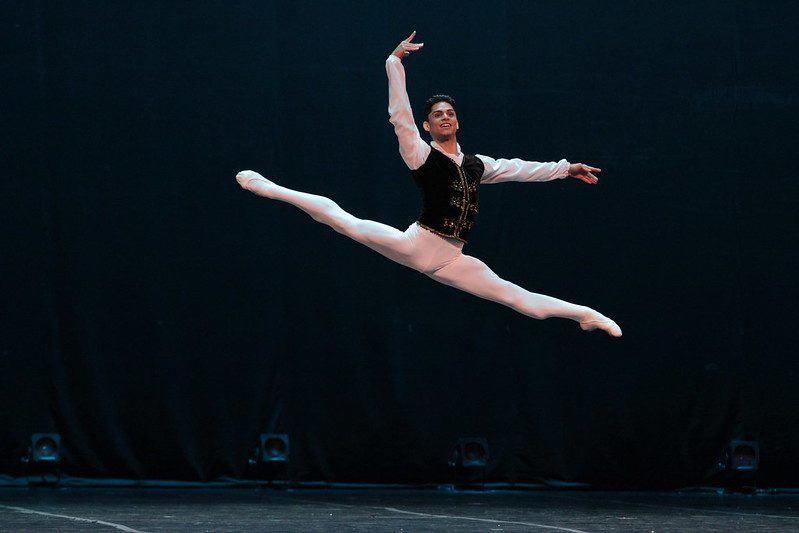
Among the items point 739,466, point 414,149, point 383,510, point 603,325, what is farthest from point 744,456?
point 414,149

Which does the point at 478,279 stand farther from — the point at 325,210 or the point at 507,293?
the point at 325,210

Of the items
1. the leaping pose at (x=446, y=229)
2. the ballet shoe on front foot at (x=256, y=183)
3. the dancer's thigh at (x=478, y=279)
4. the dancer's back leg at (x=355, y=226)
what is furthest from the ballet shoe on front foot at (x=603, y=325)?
the ballet shoe on front foot at (x=256, y=183)

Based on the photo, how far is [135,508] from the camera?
5559mm

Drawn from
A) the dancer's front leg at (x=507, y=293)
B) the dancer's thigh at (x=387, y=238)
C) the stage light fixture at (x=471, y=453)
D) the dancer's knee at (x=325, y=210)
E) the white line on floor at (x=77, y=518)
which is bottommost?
the white line on floor at (x=77, y=518)

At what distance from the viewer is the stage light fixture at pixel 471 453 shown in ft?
22.2

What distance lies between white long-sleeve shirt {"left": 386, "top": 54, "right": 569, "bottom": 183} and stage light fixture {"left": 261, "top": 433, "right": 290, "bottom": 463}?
257 cm

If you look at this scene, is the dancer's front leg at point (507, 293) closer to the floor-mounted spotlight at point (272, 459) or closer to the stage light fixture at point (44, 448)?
the floor-mounted spotlight at point (272, 459)

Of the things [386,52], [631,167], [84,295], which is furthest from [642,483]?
[84,295]

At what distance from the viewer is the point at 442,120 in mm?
4574

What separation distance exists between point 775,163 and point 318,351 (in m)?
3.13

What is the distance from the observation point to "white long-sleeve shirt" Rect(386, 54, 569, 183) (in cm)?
427

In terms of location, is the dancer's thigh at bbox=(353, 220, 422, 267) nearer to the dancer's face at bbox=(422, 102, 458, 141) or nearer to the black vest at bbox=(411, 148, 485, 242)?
the black vest at bbox=(411, 148, 485, 242)

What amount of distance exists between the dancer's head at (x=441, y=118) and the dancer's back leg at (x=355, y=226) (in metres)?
0.44

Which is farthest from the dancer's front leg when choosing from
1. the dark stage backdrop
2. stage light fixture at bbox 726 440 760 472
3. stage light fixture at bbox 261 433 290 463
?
stage light fixture at bbox 726 440 760 472
